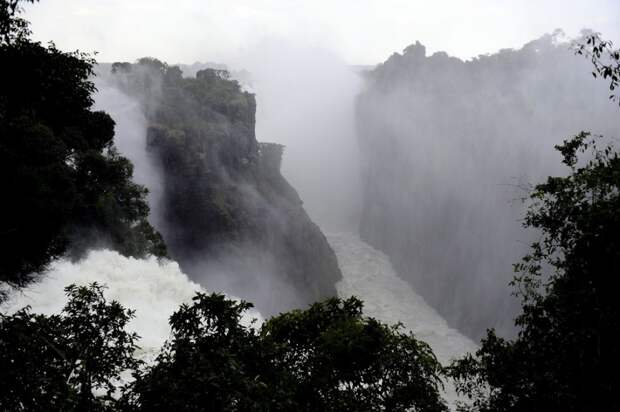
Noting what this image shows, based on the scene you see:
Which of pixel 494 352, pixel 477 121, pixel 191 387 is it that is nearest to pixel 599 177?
pixel 494 352

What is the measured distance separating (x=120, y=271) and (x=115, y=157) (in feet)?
28.2

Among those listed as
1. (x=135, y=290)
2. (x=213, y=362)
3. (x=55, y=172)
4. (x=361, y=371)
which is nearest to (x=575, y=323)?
(x=361, y=371)

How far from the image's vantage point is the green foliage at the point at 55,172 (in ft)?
33.0

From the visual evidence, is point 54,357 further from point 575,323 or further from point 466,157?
point 466,157

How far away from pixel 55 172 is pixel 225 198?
33.4 meters

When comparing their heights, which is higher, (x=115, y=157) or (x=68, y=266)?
(x=115, y=157)

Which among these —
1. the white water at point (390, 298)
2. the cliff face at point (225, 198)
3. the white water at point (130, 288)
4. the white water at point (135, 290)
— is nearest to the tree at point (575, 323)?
the white water at point (135, 290)

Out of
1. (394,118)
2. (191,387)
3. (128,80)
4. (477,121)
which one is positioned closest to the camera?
(191,387)

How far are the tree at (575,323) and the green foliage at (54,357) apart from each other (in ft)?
25.7

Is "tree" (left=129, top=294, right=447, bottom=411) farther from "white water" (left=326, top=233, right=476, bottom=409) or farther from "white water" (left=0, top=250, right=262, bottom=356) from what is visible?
"white water" (left=326, top=233, right=476, bottom=409)

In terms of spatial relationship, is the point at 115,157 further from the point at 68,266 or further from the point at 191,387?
the point at 191,387

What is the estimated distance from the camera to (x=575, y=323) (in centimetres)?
883

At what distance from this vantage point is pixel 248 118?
65375 millimetres

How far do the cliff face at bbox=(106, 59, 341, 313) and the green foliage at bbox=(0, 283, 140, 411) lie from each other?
42.5m
